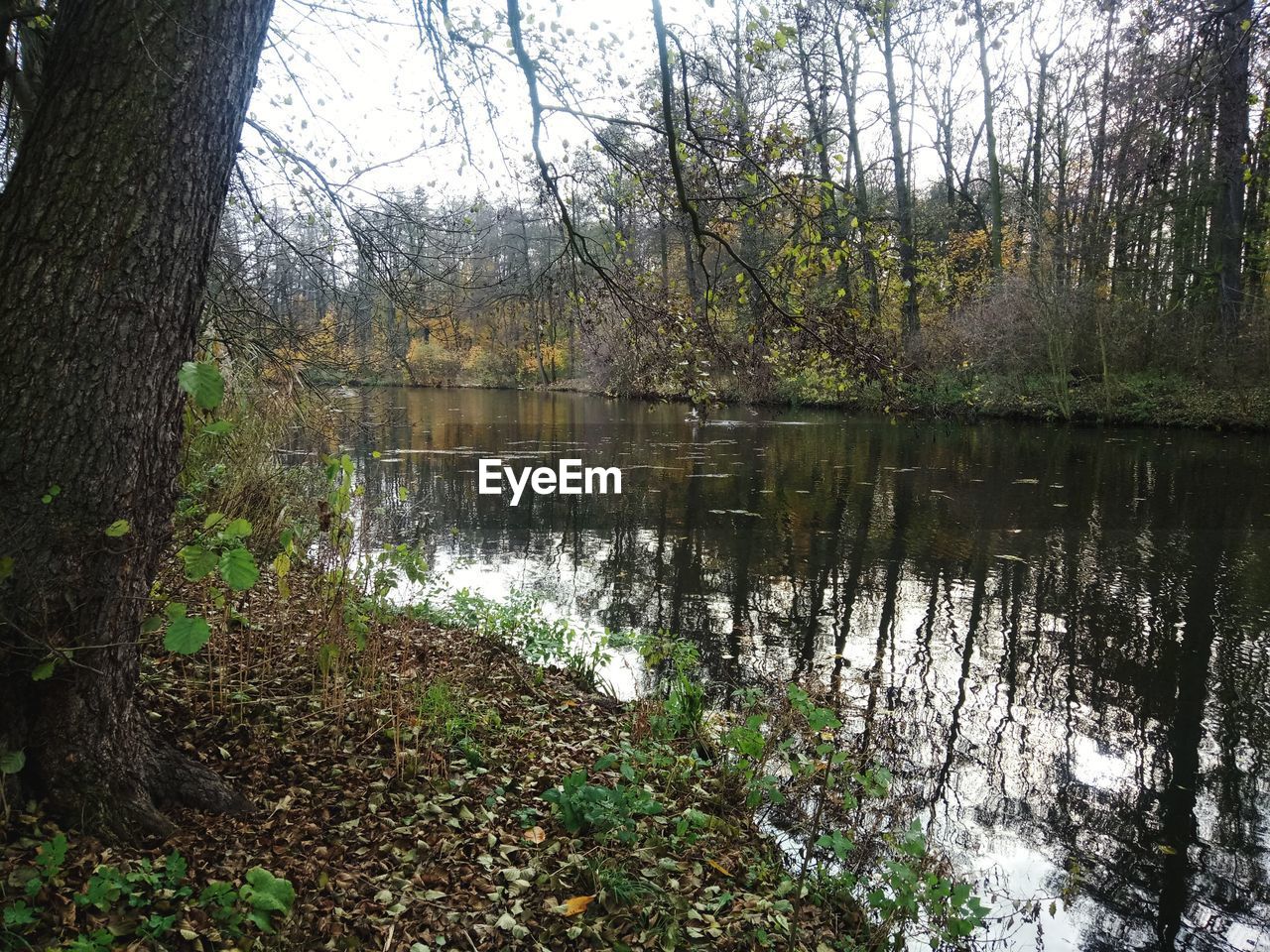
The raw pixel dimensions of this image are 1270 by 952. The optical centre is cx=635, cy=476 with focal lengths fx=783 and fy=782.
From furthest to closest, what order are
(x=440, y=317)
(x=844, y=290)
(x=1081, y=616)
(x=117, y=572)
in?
(x=1081, y=616)
(x=440, y=317)
(x=844, y=290)
(x=117, y=572)

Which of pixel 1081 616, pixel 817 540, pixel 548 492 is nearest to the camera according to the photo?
→ pixel 1081 616

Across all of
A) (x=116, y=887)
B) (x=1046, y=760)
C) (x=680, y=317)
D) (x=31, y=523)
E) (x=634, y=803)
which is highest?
(x=680, y=317)

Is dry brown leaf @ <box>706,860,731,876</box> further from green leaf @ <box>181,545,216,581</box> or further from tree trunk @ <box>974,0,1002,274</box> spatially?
tree trunk @ <box>974,0,1002,274</box>

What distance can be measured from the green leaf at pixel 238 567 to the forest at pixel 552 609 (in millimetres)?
71

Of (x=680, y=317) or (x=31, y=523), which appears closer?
(x=31, y=523)

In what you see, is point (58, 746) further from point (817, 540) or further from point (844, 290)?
point (817, 540)

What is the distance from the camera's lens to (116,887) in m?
2.17

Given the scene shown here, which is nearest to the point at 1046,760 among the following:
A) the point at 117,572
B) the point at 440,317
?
the point at 440,317

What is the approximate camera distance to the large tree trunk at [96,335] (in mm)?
2139

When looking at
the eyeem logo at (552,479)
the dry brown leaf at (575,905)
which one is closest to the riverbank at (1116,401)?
the eyeem logo at (552,479)

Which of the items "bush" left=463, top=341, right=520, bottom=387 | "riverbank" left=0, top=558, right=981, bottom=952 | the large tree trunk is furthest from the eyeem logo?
"bush" left=463, top=341, right=520, bottom=387

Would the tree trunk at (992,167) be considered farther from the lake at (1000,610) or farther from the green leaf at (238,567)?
the green leaf at (238,567)

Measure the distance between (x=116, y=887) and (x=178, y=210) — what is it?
193 centimetres

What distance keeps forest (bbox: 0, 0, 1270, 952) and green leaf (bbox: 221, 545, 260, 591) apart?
0.07 metres
